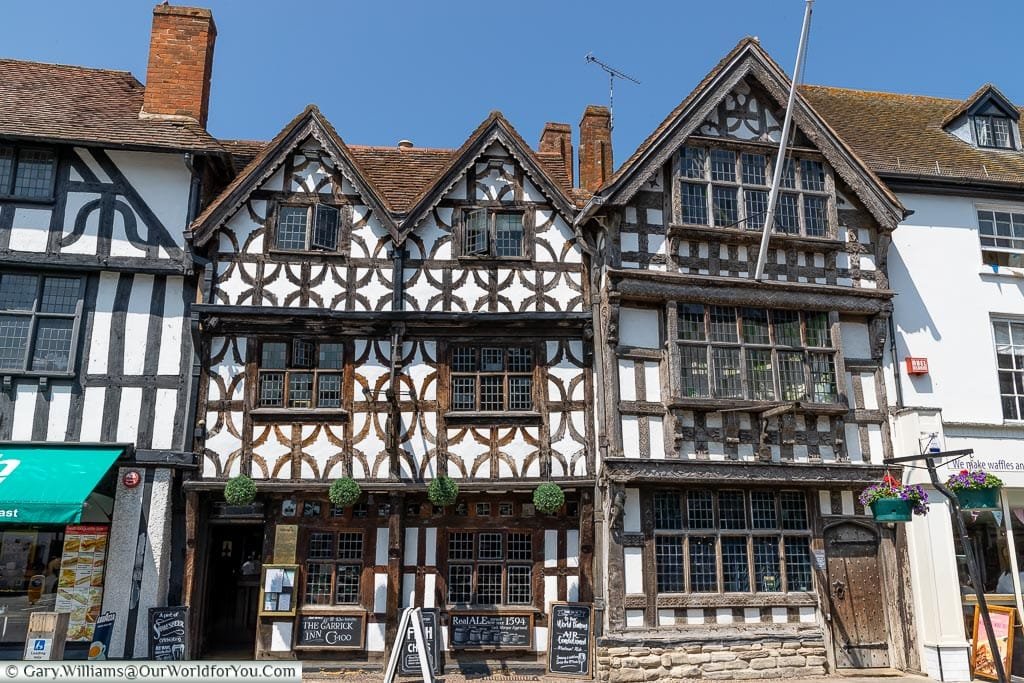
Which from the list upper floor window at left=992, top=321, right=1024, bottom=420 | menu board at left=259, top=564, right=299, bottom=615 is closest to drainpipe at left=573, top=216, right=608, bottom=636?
menu board at left=259, top=564, right=299, bottom=615

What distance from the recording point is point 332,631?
38.0 feet

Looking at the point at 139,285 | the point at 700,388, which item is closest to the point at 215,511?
the point at 139,285

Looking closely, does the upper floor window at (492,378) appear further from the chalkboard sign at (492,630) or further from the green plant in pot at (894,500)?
the green plant in pot at (894,500)

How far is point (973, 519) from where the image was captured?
12.7 metres

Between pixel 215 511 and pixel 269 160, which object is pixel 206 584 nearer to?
pixel 215 511

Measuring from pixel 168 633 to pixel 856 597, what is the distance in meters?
10.5

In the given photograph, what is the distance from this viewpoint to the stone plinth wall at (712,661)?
11047 millimetres

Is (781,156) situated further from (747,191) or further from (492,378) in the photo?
(492,378)

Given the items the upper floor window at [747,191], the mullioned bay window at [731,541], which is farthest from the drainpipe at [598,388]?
the upper floor window at [747,191]

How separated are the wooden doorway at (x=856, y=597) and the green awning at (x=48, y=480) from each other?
11245 mm

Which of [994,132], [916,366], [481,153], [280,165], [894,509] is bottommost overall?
[894,509]

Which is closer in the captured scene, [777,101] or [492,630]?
[492,630]

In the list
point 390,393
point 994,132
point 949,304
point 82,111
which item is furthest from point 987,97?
point 82,111

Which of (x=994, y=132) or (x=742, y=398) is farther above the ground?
(x=994, y=132)
